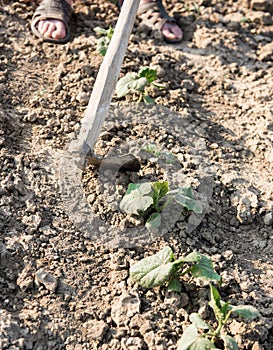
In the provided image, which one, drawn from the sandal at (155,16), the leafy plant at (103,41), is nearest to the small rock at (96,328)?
the leafy plant at (103,41)

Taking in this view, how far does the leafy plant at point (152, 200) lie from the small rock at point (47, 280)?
43 cm

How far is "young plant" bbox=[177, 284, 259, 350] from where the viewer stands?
2.27 meters

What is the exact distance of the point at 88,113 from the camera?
290 cm

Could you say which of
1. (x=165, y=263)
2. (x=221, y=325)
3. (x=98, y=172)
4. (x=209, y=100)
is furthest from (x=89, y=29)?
(x=221, y=325)

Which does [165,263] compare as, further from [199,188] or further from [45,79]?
[45,79]

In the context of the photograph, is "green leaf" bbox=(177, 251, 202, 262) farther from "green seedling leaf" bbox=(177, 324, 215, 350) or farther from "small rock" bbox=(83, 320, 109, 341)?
"small rock" bbox=(83, 320, 109, 341)

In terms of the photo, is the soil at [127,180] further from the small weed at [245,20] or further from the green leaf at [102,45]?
the green leaf at [102,45]

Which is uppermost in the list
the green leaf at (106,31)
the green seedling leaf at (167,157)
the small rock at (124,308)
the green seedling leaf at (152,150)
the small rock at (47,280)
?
the green leaf at (106,31)

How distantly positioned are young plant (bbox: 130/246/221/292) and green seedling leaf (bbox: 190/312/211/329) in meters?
0.15

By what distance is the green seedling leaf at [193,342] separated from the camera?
2.25 metres

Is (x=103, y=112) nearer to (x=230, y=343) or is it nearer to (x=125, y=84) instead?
(x=125, y=84)

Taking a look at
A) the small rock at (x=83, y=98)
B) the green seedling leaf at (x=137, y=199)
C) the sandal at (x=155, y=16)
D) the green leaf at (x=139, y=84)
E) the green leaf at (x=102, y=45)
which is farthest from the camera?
the sandal at (x=155, y=16)

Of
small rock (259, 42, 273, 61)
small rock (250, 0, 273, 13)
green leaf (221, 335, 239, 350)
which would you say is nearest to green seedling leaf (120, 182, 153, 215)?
green leaf (221, 335, 239, 350)

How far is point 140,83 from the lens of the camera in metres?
3.18
